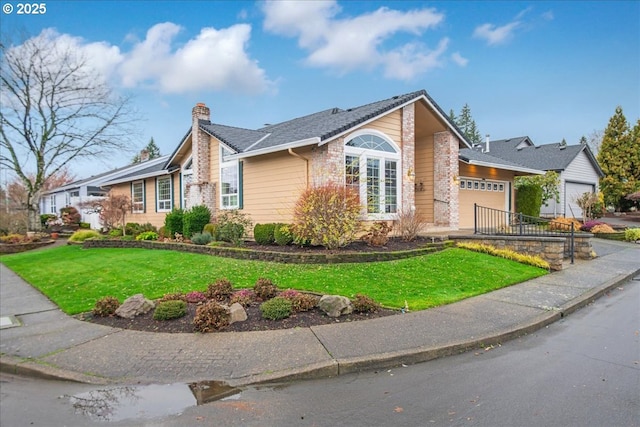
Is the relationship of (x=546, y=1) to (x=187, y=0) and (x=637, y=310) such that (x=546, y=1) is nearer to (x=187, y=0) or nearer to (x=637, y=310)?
(x=637, y=310)

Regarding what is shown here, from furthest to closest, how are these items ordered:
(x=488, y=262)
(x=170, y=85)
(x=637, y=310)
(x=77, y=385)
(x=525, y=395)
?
(x=170, y=85), (x=488, y=262), (x=637, y=310), (x=77, y=385), (x=525, y=395)

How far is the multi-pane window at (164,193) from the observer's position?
2009cm

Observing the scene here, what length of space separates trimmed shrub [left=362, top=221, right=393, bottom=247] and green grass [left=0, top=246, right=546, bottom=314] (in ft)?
3.97

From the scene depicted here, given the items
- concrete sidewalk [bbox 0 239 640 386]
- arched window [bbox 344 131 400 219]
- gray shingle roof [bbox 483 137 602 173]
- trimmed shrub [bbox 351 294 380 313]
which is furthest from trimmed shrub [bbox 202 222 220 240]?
gray shingle roof [bbox 483 137 602 173]

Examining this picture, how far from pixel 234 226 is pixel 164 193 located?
9489 millimetres

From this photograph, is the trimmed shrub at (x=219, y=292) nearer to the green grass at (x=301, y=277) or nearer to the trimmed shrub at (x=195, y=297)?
the trimmed shrub at (x=195, y=297)

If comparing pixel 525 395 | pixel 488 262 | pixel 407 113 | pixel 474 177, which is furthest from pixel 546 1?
pixel 525 395

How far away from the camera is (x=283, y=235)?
11.2 metres

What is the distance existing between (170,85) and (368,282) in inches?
589

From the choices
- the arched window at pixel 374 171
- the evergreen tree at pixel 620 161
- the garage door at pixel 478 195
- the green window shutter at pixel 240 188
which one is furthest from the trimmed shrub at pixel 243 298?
the evergreen tree at pixel 620 161

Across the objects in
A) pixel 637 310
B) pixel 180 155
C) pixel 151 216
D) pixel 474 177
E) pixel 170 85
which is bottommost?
pixel 637 310

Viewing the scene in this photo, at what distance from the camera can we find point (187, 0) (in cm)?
1187

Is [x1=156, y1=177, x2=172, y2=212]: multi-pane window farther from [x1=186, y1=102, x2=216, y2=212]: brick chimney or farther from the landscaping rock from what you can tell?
the landscaping rock

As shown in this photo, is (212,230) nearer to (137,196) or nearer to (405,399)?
(137,196)
